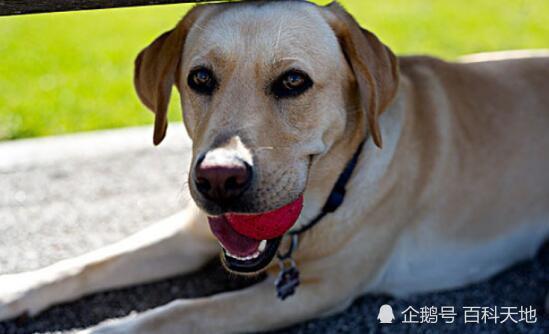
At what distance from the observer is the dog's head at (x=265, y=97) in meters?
2.77


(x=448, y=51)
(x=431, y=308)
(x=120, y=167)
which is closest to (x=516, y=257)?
(x=431, y=308)

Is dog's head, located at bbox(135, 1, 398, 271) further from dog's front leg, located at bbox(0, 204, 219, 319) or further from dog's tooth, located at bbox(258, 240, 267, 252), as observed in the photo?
dog's front leg, located at bbox(0, 204, 219, 319)

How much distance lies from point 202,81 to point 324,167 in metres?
0.62

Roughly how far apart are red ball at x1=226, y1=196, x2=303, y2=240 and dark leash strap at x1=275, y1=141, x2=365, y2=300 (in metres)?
0.37

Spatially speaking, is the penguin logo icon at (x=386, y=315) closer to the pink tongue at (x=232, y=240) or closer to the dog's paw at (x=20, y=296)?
the pink tongue at (x=232, y=240)

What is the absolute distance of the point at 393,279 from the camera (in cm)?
375

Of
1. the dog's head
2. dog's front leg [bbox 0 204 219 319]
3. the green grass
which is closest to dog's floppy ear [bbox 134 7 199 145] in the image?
the dog's head

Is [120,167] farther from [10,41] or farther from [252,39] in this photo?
[10,41]

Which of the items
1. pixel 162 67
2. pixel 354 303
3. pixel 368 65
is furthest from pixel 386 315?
pixel 162 67

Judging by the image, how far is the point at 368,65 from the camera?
10.3ft

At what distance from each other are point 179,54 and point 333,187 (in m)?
0.83

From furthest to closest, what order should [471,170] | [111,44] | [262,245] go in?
[111,44], [471,170], [262,245]

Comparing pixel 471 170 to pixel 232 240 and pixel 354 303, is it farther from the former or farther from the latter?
pixel 232 240

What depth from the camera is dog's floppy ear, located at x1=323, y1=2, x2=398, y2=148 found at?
3.15m
